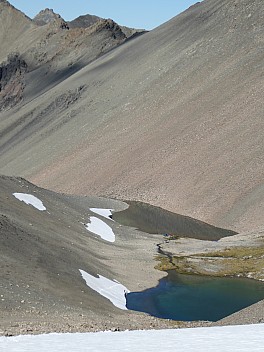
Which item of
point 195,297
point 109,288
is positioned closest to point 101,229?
point 195,297

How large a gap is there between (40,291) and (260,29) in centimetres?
11515

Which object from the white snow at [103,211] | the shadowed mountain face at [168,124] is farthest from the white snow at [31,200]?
the shadowed mountain face at [168,124]

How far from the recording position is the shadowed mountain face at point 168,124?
97.3m

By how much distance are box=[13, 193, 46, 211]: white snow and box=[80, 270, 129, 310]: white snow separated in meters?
20.7

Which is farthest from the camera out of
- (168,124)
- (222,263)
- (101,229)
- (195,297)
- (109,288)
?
(168,124)

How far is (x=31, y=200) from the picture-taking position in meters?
66.0

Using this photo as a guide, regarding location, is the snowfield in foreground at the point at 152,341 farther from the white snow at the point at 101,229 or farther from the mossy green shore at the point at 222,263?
the white snow at the point at 101,229

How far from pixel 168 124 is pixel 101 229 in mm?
55911

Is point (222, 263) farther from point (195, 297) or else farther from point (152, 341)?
point (152, 341)

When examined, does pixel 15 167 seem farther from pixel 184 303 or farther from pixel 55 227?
pixel 184 303

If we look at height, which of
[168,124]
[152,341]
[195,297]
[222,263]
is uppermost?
[152,341]

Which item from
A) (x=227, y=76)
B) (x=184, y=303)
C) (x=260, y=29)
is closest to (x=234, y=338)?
(x=184, y=303)

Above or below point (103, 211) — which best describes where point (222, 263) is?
below

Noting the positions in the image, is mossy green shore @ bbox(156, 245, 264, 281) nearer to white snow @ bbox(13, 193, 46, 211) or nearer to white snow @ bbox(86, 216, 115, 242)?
white snow @ bbox(86, 216, 115, 242)
